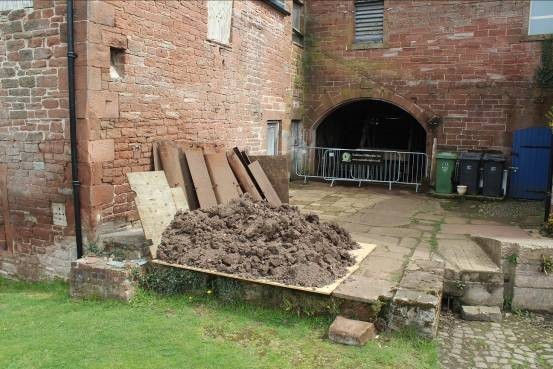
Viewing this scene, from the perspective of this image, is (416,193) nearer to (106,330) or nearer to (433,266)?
(433,266)

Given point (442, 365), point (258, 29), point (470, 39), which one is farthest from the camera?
point (470, 39)

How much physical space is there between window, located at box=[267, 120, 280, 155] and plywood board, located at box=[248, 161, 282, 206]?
11.7 feet

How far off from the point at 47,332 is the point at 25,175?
9.30 ft

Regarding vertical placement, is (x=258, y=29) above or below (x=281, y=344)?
above

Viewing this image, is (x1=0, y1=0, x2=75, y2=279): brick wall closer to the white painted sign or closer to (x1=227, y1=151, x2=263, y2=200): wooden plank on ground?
the white painted sign

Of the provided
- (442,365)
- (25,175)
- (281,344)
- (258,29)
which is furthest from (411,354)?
(258,29)

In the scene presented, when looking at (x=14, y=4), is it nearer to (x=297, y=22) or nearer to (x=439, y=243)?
(x=439, y=243)

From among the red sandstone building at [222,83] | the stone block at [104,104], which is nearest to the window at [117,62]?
the red sandstone building at [222,83]

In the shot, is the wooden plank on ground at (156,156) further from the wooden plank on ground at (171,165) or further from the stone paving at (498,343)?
the stone paving at (498,343)

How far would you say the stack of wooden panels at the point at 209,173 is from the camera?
7.25 metres

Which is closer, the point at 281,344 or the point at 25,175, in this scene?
the point at 281,344

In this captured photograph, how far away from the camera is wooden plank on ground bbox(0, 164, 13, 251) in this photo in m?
6.98

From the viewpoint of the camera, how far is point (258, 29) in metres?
10.7

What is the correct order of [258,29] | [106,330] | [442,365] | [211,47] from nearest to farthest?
[442,365], [106,330], [211,47], [258,29]
